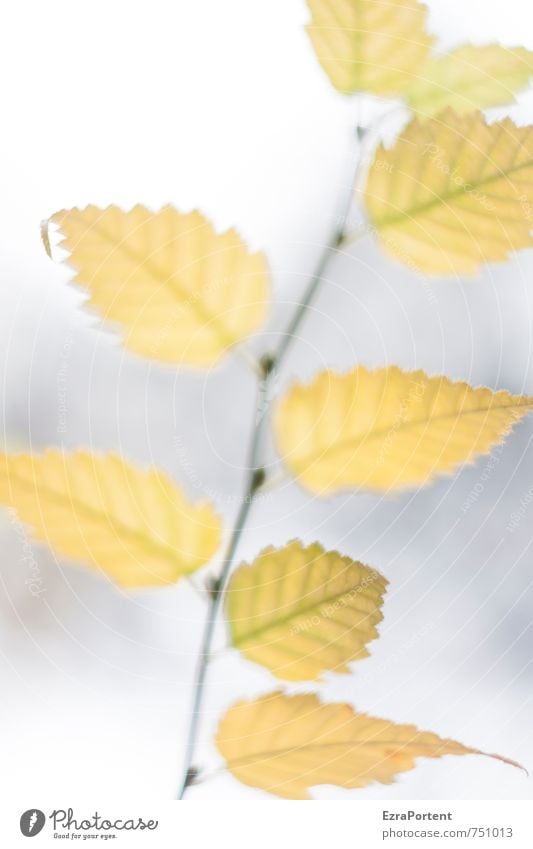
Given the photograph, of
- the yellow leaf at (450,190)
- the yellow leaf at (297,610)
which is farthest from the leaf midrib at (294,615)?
the yellow leaf at (450,190)

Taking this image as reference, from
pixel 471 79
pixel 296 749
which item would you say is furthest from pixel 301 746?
pixel 471 79

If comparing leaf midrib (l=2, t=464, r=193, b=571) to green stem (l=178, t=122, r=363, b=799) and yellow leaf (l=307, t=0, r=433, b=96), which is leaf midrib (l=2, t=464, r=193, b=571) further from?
yellow leaf (l=307, t=0, r=433, b=96)

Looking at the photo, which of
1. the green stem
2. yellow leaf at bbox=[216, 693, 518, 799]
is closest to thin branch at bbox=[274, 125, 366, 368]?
the green stem

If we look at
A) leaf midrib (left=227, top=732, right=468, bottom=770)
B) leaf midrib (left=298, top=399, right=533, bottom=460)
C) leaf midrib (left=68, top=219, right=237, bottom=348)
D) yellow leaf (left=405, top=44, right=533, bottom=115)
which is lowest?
leaf midrib (left=227, top=732, right=468, bottom=770)

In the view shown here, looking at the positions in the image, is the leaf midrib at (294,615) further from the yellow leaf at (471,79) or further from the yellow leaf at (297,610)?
the yellow leaf at (471,79)

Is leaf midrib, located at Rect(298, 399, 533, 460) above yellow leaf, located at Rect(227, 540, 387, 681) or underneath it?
above

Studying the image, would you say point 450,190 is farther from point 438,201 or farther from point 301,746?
point 301,746
